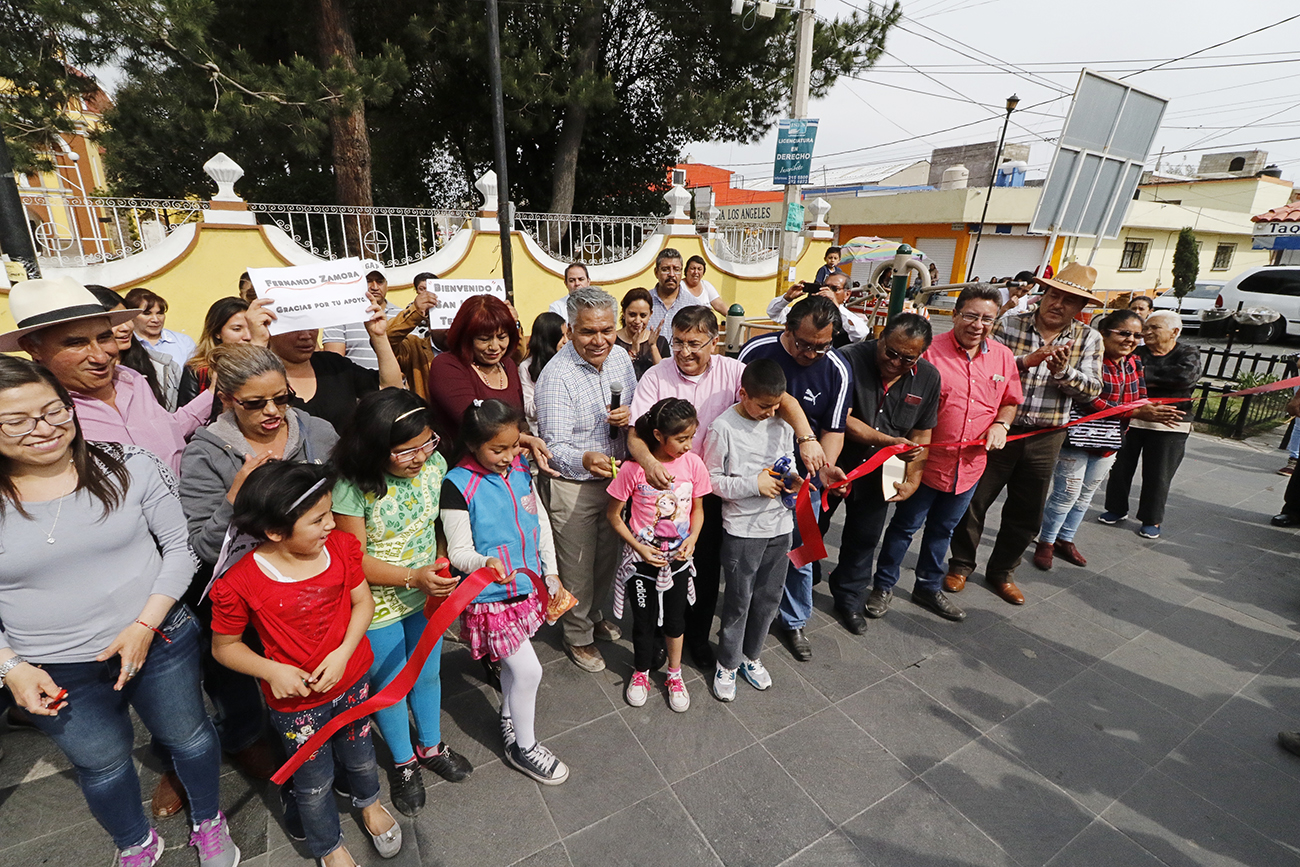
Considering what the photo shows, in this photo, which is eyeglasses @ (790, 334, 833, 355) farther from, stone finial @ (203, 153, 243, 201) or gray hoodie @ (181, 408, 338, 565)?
stone finial @ (203, 153, 243, 201)

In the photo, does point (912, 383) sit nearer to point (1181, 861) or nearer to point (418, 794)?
point (1181, 861)

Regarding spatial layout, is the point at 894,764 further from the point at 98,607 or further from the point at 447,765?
the point at 98,607

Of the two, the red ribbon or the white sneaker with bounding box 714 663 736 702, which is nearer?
the red ribbon

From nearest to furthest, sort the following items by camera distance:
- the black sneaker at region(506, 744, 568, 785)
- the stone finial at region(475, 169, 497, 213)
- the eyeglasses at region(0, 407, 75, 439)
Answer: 1. the eyeglasses at region(0, 407, 75, 439)
2. the black sneaker at region(506, 744, 568, 785)
3. the stone finial at region(475, 169, 497, 213)

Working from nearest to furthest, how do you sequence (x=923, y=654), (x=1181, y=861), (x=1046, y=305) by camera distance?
(x=1181, y=861) < (x=923, y=654) < (x=1046, y=305)

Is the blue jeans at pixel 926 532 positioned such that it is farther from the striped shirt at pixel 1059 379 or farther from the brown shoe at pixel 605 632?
the brown shoe at pixel 605 632

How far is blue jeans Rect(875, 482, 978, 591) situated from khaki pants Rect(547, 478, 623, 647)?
5.92 ft

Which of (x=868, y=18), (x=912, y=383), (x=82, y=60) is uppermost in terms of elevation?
(x=868, y=18)

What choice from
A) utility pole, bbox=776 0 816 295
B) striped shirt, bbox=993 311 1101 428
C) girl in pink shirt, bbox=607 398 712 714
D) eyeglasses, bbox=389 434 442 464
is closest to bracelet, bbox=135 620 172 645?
eyeglasses, bbox=389 434 442 464

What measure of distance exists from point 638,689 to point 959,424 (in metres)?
2.39

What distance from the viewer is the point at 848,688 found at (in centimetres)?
329

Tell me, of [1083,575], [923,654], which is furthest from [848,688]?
[1083,575]

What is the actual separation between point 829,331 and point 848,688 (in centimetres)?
190

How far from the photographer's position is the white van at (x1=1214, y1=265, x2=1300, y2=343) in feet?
50.3
